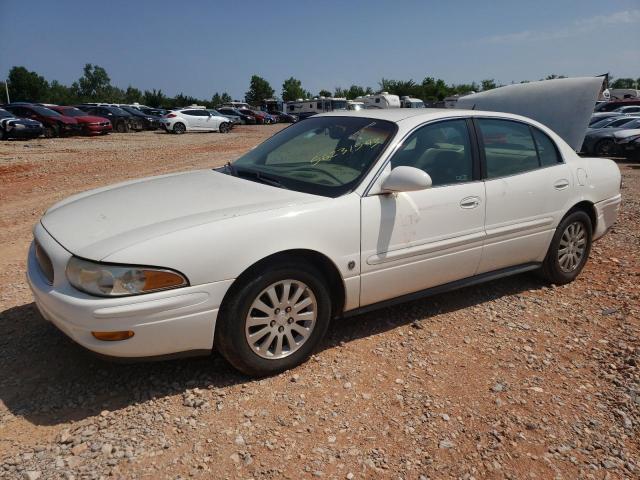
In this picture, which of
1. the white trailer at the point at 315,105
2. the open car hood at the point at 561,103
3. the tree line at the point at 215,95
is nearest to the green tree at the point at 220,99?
the tree line at the point at 215,95

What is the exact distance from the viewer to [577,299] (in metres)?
4.29

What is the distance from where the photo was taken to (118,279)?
2469 mm

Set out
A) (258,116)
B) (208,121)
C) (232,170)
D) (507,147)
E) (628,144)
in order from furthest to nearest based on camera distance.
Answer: (258,116), (208,121), (628,144), (507,147), (232,170)

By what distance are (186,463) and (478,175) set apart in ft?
8.97

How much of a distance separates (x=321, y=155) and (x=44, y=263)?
6.29 ft

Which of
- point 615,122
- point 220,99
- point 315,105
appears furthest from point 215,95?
point 615,122

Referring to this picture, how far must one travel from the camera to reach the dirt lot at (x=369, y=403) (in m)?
2.34

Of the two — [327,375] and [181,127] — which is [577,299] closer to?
[327,375]

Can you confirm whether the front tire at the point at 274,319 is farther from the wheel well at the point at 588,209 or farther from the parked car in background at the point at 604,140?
the parked car in background at the point at 604,140

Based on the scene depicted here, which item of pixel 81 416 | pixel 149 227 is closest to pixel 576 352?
pixel 149 227

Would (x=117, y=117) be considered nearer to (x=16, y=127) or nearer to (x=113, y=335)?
(x=16, y=127)

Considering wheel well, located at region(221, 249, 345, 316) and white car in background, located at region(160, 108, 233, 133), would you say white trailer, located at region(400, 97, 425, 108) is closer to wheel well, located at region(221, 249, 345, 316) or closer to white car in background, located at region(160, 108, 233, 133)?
white car in background, located at region(160, 108, 233, 133)

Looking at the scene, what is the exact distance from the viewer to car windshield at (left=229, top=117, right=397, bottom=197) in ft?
10.7

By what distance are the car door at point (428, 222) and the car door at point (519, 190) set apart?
0.14 m
